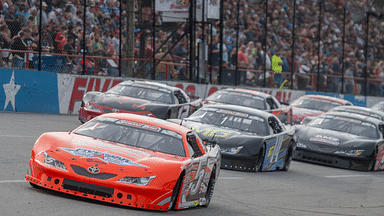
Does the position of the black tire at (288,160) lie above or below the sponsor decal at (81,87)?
below

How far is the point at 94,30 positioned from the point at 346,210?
12740 mm

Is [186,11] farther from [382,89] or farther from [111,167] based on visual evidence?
[111,167]

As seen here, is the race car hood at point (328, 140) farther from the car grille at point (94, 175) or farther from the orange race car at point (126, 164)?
the car grille at point (94, 175)

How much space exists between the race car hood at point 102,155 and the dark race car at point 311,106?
15053mm

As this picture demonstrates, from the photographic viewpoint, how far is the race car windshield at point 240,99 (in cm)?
1992

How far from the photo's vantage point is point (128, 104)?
15.8 metres

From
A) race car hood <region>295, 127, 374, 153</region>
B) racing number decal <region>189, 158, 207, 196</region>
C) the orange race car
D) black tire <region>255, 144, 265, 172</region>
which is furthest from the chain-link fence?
racing number decal <region>189, 158, 207, 196</region>

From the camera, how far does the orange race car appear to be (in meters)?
6.66

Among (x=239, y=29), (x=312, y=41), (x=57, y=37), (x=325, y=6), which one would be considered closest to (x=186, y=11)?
(x=239, y=29)

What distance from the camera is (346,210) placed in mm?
9500

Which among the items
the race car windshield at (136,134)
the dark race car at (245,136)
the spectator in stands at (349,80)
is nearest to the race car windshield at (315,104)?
the dark race car at (245,136)

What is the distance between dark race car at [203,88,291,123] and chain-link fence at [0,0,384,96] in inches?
138

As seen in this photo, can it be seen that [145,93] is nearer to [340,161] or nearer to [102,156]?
[340,161]

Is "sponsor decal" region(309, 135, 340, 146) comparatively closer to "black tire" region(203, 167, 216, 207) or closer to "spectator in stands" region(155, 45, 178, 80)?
"black tire" region(203, 167, 216, 207)
